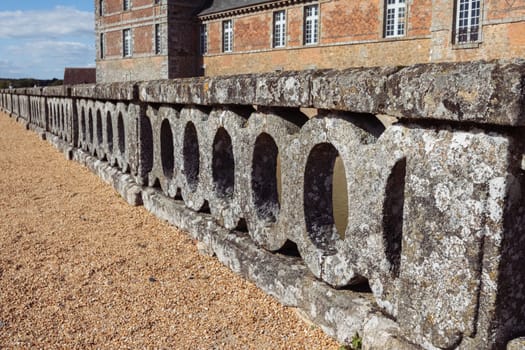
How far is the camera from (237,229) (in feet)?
12.2

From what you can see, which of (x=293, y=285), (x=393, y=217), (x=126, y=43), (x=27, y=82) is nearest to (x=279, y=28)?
(x=126, y=43)

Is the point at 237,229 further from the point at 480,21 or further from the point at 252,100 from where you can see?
the point at 480,21

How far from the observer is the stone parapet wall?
69.9 inches

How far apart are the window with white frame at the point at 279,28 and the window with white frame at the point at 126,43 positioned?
1518cm

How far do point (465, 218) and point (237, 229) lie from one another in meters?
2.11

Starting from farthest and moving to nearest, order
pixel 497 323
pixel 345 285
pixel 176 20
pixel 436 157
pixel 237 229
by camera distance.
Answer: pixel 176 20
pixel 237 229
pixel 345 285
pixel 436 157
pixel 497 323

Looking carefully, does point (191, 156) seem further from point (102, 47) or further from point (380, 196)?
point (102, 47)

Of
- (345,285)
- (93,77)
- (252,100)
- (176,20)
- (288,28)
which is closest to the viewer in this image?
(345,285)

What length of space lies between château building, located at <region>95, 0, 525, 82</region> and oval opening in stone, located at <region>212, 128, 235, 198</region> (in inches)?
620

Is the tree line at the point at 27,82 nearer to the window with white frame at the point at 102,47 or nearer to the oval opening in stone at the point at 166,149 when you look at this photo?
the window with white frame at the point at 102,47

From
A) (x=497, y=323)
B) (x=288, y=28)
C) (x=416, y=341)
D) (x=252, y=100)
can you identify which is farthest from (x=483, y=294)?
(x=288, y=28)

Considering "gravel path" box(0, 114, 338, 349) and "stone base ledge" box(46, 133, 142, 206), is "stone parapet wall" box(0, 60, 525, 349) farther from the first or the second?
"stone base ledge" box(46, 133, 142, 206)

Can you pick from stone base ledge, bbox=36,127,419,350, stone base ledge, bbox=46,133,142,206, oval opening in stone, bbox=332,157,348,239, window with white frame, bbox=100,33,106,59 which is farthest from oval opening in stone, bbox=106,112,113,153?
window with white frame, bbox=100,33,106,59

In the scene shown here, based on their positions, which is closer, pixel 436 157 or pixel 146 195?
pixel 436 157
